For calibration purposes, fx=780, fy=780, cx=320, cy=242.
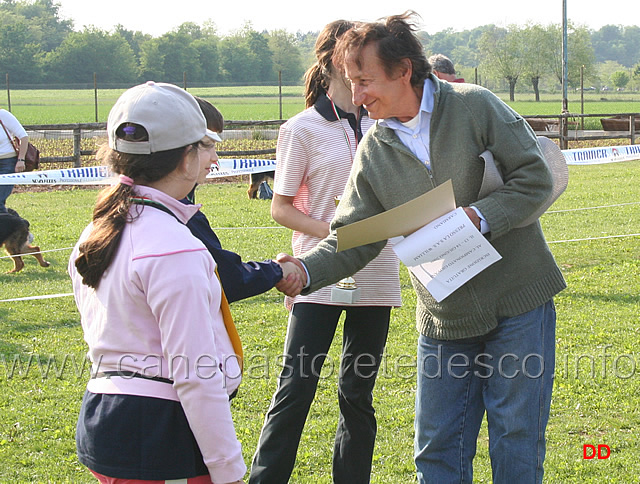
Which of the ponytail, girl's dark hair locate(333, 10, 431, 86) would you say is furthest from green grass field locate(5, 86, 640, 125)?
the ponytail

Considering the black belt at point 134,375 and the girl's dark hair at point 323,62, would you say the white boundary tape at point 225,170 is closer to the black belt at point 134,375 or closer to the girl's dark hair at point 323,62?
the girl's dark hair at point 323,62

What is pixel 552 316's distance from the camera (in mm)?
2918

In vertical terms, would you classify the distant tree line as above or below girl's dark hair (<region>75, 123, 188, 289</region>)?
above

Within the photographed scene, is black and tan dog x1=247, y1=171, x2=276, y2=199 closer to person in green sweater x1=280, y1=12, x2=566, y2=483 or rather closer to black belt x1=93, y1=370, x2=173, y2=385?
person in green sweater x1=280, y1=12, x2=566, y2=483

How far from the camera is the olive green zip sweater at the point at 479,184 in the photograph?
2721 millimetres

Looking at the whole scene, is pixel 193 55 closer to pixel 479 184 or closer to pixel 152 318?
pixel 479 184

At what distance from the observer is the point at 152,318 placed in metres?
2.03

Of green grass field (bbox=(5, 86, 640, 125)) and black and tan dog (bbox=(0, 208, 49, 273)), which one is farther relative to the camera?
green grass field (bbox=(5, 86, 640, 125))

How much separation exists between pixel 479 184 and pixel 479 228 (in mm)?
211

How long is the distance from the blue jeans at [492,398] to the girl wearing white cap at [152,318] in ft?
3.57

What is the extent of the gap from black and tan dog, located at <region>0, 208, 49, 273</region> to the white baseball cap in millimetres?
7468

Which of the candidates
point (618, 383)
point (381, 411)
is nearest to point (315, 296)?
point (381, 411)

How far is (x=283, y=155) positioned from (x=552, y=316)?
1.47m

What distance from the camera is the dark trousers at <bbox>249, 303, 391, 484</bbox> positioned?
345cm
